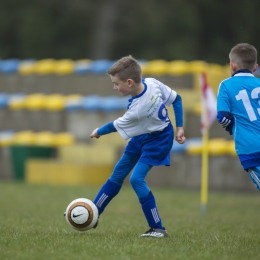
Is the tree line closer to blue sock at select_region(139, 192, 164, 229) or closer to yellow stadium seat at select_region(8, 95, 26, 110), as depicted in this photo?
yellow stadium seat at select_region(8, 95, 26, 110)

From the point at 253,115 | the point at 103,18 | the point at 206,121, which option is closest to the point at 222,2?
the point at 103,18

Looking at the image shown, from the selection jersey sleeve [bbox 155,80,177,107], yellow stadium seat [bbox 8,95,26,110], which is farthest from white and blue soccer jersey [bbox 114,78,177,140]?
yellow stadium seat [bbox 8,95,26,110]

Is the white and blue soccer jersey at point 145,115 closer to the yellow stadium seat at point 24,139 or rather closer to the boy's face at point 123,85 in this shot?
the boy's face at point 123,85

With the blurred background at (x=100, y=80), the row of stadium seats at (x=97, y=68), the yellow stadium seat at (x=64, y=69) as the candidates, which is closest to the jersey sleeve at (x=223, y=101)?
the blurred background at (x=100, y=80)

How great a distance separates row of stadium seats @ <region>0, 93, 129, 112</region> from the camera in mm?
19578

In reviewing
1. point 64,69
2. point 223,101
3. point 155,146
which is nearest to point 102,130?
point 155,146

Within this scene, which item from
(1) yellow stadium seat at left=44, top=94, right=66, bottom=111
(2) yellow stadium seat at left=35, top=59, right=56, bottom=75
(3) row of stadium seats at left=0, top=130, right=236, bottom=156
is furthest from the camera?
(2) yellow stadium seat at left=35, top=59, right=56, bottom=75

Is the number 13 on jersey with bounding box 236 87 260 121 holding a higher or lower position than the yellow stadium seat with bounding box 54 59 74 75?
lower

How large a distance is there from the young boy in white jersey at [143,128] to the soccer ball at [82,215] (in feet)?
1.64

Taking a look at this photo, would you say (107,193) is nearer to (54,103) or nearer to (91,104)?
(91,104)

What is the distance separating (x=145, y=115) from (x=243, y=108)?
1.01 meters

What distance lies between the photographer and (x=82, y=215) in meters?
7.89

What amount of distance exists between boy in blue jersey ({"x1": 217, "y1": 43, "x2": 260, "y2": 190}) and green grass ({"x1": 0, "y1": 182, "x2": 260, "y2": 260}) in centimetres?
84

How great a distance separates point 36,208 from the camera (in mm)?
12844
